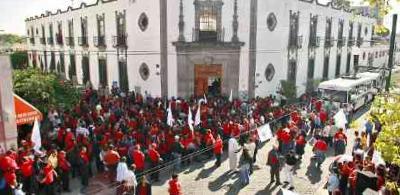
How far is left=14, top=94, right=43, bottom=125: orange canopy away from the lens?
42.3 ft

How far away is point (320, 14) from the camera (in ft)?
102

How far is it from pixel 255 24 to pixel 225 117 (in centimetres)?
815

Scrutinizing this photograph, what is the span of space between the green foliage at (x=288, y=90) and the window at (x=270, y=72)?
1.18 metres

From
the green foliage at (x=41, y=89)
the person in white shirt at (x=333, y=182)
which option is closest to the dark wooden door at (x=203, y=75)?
the green foliage at (x=41, y=89)

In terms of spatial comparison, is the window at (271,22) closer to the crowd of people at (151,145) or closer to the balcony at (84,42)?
the crowd of people at (151,145)

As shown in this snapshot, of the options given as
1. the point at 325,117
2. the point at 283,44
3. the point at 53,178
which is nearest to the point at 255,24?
the point at 283,44

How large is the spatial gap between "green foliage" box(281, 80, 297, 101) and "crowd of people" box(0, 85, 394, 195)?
560 centimetres

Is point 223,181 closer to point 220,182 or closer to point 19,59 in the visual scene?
point 220,182

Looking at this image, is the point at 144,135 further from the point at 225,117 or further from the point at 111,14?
the point at 111,14

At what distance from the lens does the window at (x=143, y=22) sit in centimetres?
2332

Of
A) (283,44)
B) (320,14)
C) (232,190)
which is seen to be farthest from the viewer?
(320,14)

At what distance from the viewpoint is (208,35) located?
75.6 feet

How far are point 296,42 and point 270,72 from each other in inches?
151

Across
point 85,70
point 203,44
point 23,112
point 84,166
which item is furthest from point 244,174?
point 85,70
